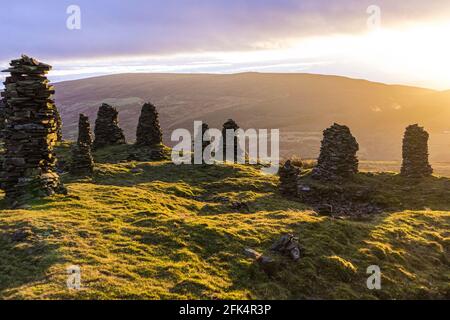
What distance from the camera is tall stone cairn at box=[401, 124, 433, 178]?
6234 cm

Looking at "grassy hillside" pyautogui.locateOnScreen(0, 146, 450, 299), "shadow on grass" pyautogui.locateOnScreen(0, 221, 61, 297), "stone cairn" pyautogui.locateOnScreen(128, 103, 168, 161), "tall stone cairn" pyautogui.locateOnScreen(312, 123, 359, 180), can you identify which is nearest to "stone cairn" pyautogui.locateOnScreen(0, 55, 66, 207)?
"grassy hillside" pyautogui.locateOnScreen(0, 146, 450, 299)

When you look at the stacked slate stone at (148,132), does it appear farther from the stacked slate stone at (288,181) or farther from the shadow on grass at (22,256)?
the shadow on grass at (22,256)

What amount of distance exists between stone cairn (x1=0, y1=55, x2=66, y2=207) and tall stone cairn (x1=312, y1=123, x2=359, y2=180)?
39743 millimetres

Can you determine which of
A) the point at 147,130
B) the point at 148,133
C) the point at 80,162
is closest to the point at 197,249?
the point at 80,162

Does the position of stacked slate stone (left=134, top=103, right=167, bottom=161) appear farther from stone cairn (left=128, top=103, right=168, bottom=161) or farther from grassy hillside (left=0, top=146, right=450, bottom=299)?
grassy hillside (left=0, top=146, right=450, bottom=299)

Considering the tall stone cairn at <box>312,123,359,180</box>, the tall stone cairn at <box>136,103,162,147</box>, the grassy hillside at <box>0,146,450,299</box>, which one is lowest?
the grassy hillside at <box>0,146,450,299</box>

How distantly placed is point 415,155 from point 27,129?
55.0 meters

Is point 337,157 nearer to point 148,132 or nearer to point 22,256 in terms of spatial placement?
point 148,132

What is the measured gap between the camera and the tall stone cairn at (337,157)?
61.5m

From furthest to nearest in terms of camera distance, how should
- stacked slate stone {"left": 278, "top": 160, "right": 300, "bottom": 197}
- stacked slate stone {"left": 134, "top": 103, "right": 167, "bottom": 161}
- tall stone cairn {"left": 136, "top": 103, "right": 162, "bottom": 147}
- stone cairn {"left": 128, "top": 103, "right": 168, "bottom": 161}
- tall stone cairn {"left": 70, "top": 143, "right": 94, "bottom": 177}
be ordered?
tall stone cairn {"left": 136, "top": 103, "right": 162, "bottom": 147} → stacked slate stone {"left": 134, "top": 103, "right": 167, "bottom": 161} → stone cairn {"left": 128, "top": 103, "right": 168, "bottom": 161} → stacked slate stone {"left": 278, "top": 160, "right": 300, "bottom": 197} → tall stone cairn {"left": 70, "top": 143, "right": 94, "bottom": 177}

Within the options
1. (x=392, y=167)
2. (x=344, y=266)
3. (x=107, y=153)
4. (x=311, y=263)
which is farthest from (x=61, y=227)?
(x=392, y=167)

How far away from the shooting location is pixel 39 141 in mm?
37406

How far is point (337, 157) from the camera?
61.8 metres

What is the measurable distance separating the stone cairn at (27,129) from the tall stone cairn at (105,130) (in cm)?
3876
